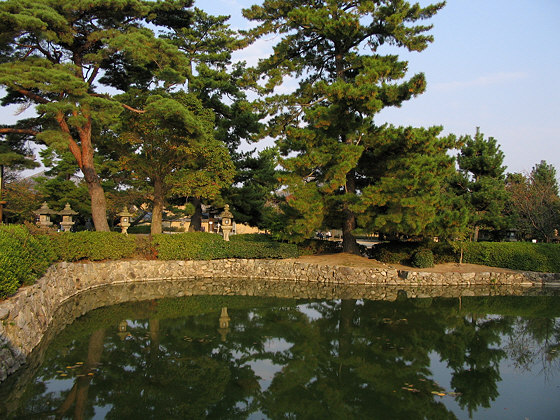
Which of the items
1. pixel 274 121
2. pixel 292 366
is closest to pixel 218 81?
pixel 274 121

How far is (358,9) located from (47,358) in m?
15.1

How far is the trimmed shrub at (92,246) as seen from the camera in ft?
43.7

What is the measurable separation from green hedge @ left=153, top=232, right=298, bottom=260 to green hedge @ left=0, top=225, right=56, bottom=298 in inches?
239

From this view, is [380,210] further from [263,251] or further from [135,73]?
[135,73]

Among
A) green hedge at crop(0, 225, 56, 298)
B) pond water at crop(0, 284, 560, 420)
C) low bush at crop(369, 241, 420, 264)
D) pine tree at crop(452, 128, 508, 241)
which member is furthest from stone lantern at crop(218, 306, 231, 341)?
pine tree at crop(452, 128, 508, 241)

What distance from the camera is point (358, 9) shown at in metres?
15.7

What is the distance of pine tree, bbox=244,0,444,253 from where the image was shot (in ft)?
49.1

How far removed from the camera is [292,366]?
6.94 metres

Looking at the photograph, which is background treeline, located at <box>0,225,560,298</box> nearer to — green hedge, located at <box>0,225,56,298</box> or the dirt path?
the dirt path

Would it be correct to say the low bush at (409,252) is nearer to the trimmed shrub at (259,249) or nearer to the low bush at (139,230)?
the trimmed shrub at (259,249)

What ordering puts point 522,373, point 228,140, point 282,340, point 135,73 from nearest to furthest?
point 522,373 → point 282,340 → point 135,73 → point 228,140

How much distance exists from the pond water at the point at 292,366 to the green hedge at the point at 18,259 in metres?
1.32

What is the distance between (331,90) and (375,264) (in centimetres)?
700

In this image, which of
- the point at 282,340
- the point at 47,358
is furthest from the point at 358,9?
the point at 47,358
